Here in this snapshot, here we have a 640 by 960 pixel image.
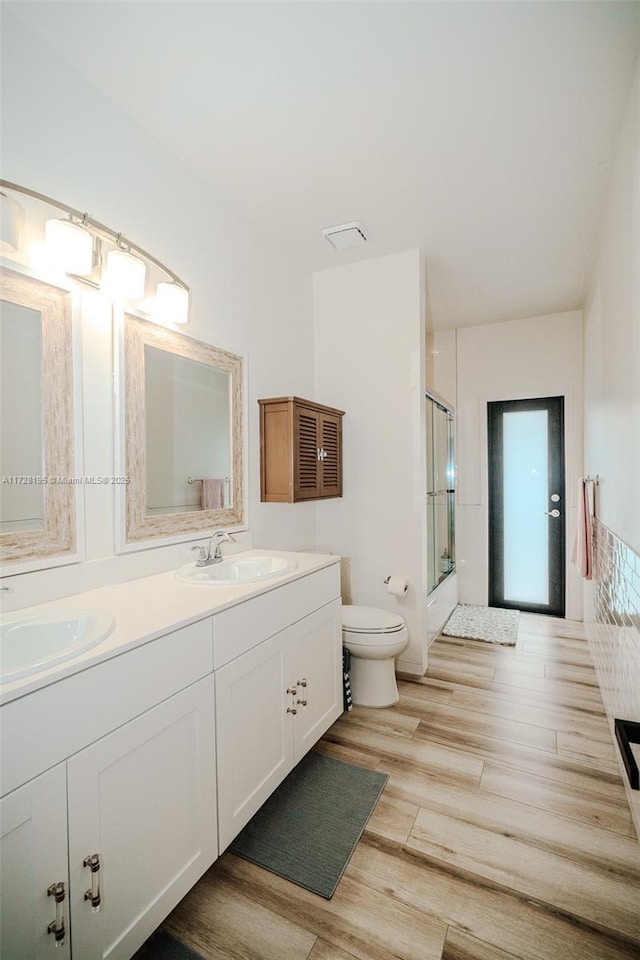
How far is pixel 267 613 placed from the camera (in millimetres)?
1679

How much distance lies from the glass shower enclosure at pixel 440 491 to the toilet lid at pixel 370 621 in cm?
66

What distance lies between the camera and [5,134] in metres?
1.33

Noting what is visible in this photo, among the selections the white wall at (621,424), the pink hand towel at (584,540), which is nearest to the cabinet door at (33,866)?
the white wall at (621,424)

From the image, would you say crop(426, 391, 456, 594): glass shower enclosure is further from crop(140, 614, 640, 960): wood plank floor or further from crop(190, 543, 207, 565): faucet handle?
crop(190, 543, 207, 565): faucet handle

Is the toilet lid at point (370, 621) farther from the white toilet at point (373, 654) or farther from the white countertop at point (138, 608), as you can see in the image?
the white countertop at point (138, 608)

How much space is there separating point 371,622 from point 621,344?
1833 millimetres

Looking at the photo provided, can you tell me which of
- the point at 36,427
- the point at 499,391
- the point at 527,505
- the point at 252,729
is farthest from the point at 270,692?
the point at 499,391

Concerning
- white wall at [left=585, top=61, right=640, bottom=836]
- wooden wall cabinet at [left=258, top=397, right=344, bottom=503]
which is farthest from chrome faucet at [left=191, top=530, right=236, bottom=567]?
white wall at [left=585, top=61, right=640, bottom=836]

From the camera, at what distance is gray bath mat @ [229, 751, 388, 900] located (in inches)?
59.1

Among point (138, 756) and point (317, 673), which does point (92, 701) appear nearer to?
point (138, 756)

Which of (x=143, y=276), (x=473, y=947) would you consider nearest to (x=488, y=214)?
(x=143, y=276)

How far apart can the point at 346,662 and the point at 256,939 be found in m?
1.30

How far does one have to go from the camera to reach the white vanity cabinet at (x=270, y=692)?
1454 millimetres

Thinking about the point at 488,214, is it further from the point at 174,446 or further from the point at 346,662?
the point at 346,662
